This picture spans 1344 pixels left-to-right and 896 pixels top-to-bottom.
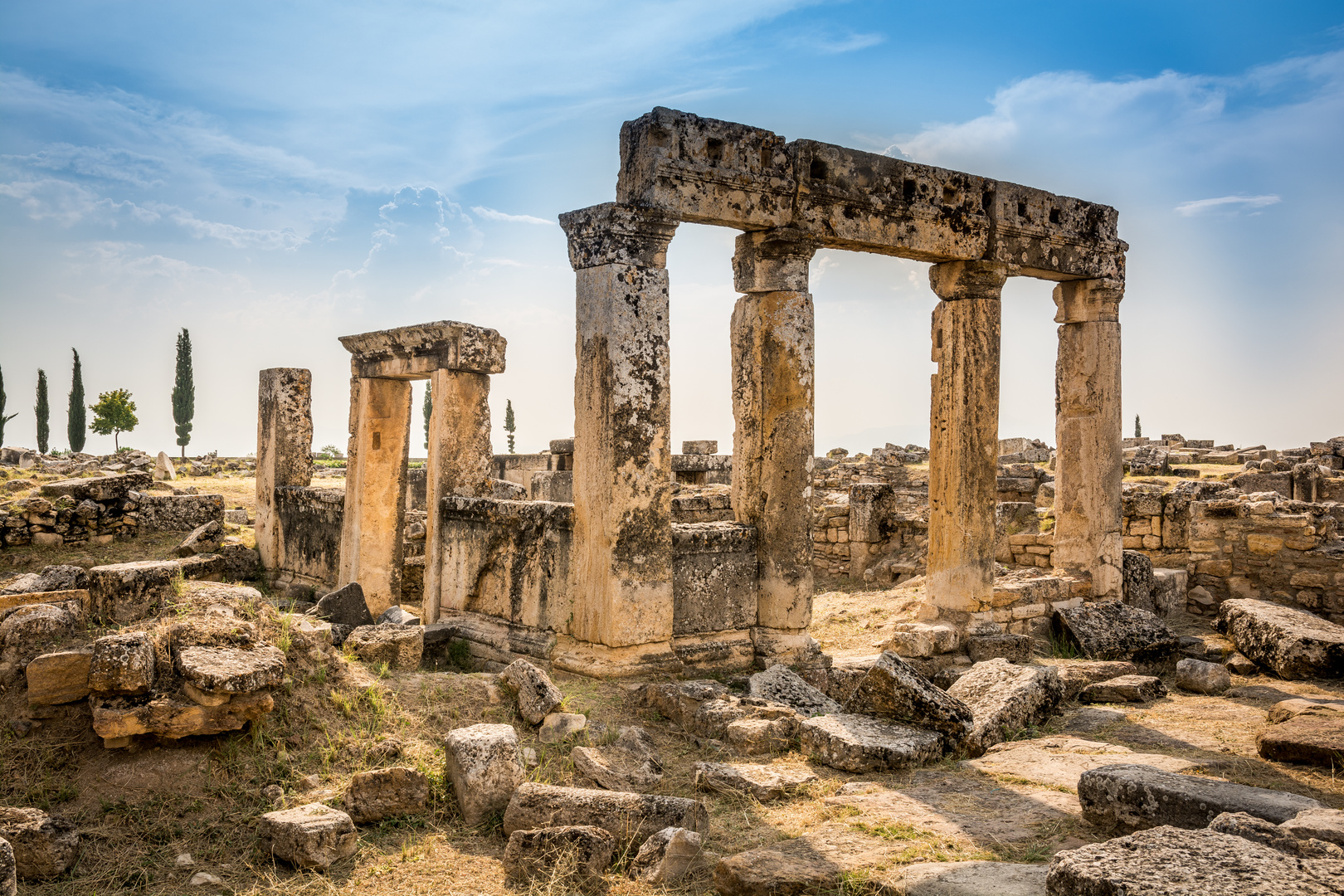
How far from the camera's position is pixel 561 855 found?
4281mm

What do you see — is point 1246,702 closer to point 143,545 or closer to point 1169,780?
point 1169,780

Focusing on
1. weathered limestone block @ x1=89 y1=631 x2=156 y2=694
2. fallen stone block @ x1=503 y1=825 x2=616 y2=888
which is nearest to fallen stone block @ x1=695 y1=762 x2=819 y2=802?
fallen stone block @ x1=503 y1=825 x2=616 y2=888

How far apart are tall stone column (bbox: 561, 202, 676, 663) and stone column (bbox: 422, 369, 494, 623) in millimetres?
2317

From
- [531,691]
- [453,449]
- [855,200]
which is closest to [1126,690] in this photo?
[855,200]

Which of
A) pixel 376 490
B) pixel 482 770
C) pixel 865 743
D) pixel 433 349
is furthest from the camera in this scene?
pixel 376 490

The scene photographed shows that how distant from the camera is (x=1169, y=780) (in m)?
4.64

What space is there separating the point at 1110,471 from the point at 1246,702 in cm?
321

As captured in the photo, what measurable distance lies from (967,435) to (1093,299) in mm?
2701

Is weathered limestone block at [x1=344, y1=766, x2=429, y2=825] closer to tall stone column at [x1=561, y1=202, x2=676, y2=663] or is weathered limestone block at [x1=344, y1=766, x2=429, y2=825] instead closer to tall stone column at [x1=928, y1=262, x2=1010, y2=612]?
tall stone column at [x1=561, y1=202, x2=676, y2=663]

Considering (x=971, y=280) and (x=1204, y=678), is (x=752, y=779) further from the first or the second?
(x=971, y=280)

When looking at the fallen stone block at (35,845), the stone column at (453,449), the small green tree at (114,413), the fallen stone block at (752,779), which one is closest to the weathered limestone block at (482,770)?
the fallen stone block at (752,779)

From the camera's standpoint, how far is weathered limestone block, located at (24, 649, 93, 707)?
4859 millimetres

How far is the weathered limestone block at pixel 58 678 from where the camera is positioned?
4859mm

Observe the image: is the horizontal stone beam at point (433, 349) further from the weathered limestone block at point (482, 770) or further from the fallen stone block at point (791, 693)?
the weathered limestone block at point (482, 770)
